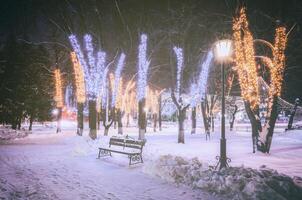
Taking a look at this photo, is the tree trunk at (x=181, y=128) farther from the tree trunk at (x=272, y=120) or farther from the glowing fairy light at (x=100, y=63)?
the tree trunk at (x=272, y=120)

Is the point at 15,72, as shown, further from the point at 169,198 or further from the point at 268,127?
the point at 169,198

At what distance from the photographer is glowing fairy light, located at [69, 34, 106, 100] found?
25.7 m

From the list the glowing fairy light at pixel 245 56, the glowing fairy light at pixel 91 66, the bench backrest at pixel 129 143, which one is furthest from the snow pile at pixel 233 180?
the glowing fairy light at pixel 91 66

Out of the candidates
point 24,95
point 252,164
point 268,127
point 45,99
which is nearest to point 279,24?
point 268,127

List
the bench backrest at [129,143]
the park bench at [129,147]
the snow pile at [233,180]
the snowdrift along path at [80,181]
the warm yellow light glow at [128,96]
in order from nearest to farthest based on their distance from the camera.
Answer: the snow pile at [233,180], the snowdrift along path at [80,181], the park bench at [129,147], the bench backrest at [129,143], the warm yellow light glow at [128,96]

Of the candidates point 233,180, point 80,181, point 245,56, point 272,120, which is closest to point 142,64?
point 245,56

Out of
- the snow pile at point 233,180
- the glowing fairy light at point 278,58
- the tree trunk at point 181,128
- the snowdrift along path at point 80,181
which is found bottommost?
the snowdrift along path at point 80,181

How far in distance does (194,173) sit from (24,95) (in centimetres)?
3142

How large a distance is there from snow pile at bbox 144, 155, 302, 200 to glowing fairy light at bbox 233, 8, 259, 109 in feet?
26.9

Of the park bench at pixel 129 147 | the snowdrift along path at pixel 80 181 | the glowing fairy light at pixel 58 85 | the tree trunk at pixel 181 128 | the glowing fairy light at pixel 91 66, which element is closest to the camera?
the snowdrift along path at pixel 80 181

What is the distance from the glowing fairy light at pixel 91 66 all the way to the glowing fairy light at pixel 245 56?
1068cm

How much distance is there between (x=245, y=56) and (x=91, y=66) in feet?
39.3

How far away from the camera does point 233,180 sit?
31.7 feet

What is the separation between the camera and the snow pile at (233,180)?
8.90 meters
